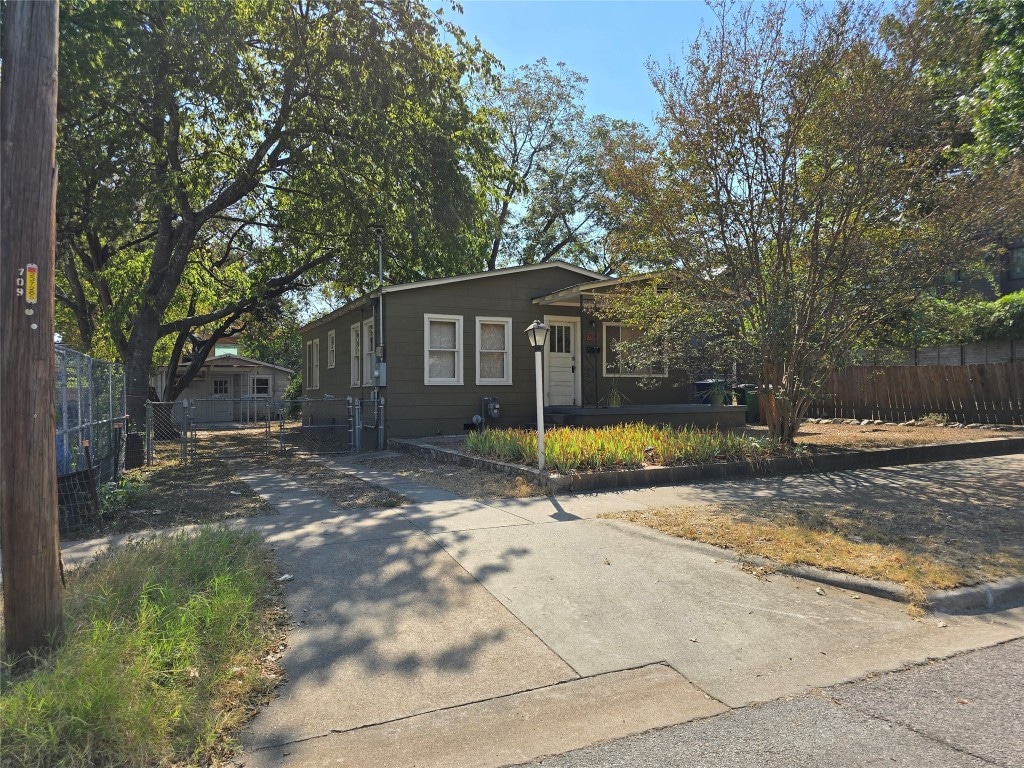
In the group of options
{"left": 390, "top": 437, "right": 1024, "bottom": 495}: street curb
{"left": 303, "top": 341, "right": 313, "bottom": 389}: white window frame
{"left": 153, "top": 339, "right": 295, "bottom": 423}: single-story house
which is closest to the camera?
{"left": 390, "top": 437, "right": 1024, "bottom": 495}: street curb

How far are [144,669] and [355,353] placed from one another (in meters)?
14.1

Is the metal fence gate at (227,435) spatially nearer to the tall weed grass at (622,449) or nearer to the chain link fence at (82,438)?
the chain link fence at (82,438)

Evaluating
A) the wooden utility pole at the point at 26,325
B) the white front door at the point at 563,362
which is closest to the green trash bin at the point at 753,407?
the white front door at the point at 563,362

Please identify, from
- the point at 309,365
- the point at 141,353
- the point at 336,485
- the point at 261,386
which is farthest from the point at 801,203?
the point at 261,386

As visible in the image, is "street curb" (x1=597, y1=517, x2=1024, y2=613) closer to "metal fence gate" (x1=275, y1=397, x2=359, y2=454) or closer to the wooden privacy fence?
the wooden privacy fence

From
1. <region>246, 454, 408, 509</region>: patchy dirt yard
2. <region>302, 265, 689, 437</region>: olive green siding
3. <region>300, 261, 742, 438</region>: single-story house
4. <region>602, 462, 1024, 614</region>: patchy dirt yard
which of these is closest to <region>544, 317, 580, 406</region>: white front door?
<region>300, 261, 742, 438</region>: single-story house

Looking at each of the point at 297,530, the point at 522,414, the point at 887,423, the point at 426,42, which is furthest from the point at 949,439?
the point at 426,42

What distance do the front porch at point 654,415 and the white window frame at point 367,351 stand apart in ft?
14.5

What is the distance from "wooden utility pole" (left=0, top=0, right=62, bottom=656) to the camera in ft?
10.4

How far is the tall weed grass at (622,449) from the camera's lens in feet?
29.7

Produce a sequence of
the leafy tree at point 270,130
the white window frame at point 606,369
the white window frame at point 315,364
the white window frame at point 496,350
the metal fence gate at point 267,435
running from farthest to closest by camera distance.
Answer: the white window frame at point 315,364, the white window frame at point 606,369, the white window frame at point 496,350, the metal fence gate at point 267,435, the leafy tree at point 270,130

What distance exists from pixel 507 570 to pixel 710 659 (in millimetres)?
1947

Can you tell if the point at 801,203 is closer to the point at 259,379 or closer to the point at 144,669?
the point at 144,669

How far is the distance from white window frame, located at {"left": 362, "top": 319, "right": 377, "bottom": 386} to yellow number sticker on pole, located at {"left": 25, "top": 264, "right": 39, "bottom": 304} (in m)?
11.7
